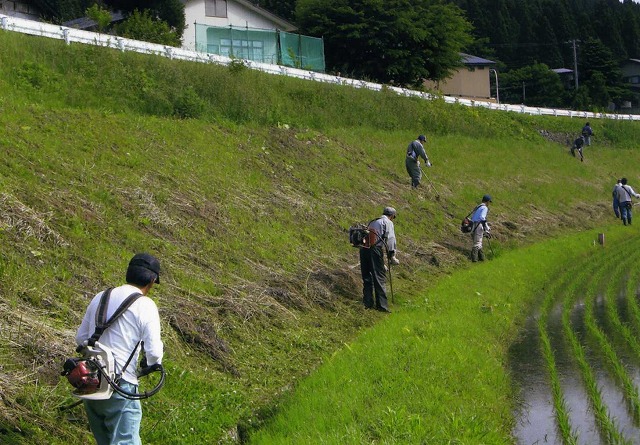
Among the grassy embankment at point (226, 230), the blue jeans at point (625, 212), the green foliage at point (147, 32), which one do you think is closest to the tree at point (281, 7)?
the green foliage at point (147, 32)

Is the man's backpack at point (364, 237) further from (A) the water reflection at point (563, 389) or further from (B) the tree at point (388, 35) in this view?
(B) the tree at point (388, 35)

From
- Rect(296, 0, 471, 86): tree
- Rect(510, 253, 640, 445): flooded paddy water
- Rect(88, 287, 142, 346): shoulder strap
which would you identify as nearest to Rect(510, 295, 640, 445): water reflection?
Rect(510, 253, 640, 445): flooded paddy water

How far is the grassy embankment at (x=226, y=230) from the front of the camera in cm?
822

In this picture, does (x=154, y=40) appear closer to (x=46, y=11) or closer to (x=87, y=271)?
(x=46, y=11)

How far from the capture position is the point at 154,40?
2936 cm

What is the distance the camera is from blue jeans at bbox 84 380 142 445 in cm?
576

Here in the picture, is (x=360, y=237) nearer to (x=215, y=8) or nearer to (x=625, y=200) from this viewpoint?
(x=625, y=200)

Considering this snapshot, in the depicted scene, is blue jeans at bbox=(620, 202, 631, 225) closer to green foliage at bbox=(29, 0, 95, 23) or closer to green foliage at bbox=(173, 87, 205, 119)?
green foliage at bbox=(173, 87, 205, 119)

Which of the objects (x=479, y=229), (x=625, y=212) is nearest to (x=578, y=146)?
(x=625, y=212)

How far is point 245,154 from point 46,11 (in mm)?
27330

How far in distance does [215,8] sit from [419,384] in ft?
116

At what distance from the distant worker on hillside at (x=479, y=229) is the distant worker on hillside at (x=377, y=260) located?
5941 millimetres

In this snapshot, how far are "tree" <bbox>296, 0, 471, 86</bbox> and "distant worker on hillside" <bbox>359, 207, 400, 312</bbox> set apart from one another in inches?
1073

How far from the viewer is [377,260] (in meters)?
13.4
